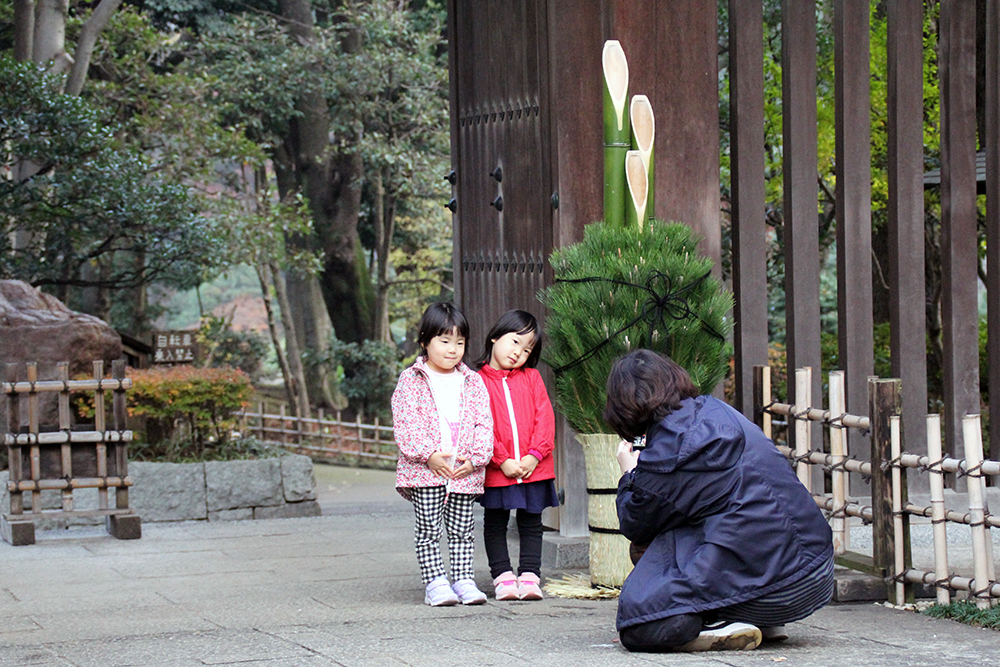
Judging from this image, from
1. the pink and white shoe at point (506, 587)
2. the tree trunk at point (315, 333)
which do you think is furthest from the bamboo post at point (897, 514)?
the tree trunk at point (315, 333)

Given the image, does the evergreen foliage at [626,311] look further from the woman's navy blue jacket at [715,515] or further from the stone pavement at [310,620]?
the woman's navy blue jacket at [715,515]

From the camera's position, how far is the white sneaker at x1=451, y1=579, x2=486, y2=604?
5.11 m

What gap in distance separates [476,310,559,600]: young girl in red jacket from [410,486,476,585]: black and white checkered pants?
0.39 ft

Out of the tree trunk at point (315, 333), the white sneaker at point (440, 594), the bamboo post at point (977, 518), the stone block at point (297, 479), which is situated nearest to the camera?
the bamboo post at point (977, 518)

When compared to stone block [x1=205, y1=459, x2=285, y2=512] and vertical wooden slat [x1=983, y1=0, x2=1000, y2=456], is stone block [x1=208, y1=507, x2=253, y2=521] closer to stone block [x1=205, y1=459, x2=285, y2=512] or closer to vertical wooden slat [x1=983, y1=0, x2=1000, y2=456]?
stone block [x1=205, y1=459, x2=285, y2=512]

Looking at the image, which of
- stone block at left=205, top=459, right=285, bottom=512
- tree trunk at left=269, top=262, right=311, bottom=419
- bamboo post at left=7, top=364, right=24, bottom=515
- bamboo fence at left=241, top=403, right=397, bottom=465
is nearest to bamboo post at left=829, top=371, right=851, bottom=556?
stone block at left=205, top=459, right=285, bottom=512

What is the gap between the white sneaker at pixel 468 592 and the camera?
5.11m

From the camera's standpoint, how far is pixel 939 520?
188 inches

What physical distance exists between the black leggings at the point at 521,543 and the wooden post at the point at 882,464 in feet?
4.89

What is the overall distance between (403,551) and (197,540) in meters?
1.49

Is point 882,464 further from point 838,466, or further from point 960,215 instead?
point 960,215

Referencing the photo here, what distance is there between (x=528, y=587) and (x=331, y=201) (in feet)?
47.4

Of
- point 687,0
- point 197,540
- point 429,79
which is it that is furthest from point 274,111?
point 687,0

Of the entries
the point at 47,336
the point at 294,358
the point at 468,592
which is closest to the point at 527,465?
the point at 468,592
